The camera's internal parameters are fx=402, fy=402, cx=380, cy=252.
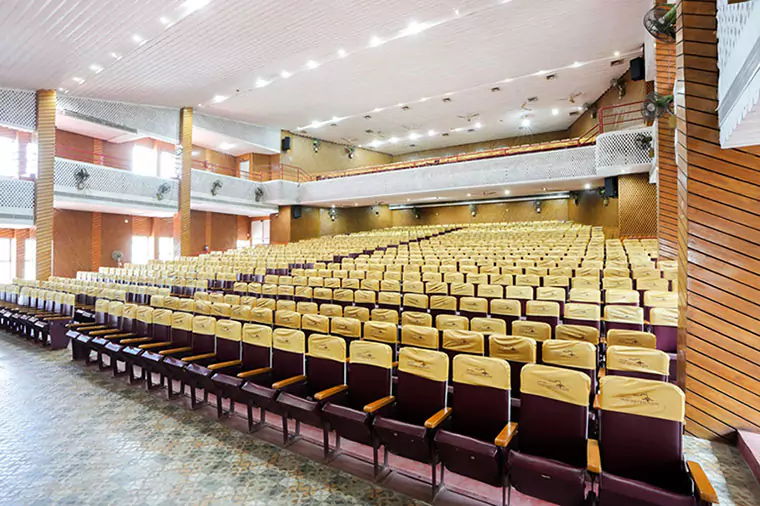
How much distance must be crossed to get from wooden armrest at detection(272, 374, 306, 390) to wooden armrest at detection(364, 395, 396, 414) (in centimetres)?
84

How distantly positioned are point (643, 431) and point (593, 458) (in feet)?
1.09

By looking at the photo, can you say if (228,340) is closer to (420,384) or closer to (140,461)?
(140,461)

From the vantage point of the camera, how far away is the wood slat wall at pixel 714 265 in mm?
3084

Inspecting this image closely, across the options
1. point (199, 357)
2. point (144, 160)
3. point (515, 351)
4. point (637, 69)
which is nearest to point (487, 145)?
point (637, 69)

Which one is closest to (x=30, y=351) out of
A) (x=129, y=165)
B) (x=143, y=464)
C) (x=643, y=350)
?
(x=143, y=464)

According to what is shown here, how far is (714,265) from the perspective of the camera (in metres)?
3.20

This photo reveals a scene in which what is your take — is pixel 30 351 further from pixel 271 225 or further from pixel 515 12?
pixel 271 225

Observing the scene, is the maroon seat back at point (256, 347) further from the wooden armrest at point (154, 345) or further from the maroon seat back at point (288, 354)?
the wooden armrest at point (154, 345)

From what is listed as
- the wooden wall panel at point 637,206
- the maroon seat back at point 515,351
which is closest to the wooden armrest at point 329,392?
the maroon seat back at point 515,351

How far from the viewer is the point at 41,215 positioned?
33.9 ft

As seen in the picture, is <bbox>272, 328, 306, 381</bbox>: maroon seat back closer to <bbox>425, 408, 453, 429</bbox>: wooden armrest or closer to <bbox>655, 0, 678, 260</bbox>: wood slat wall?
<bbox>425, 408, 453, 429</bbox>: wooden armrest

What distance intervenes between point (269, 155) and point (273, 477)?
17.1 m

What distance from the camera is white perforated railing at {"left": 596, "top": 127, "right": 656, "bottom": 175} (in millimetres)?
10070

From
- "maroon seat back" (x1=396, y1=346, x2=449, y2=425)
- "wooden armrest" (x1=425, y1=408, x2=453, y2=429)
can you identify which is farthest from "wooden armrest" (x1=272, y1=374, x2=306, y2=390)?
"wooden armrest" (x1=425, y1=408, x2=453, y2=429)
